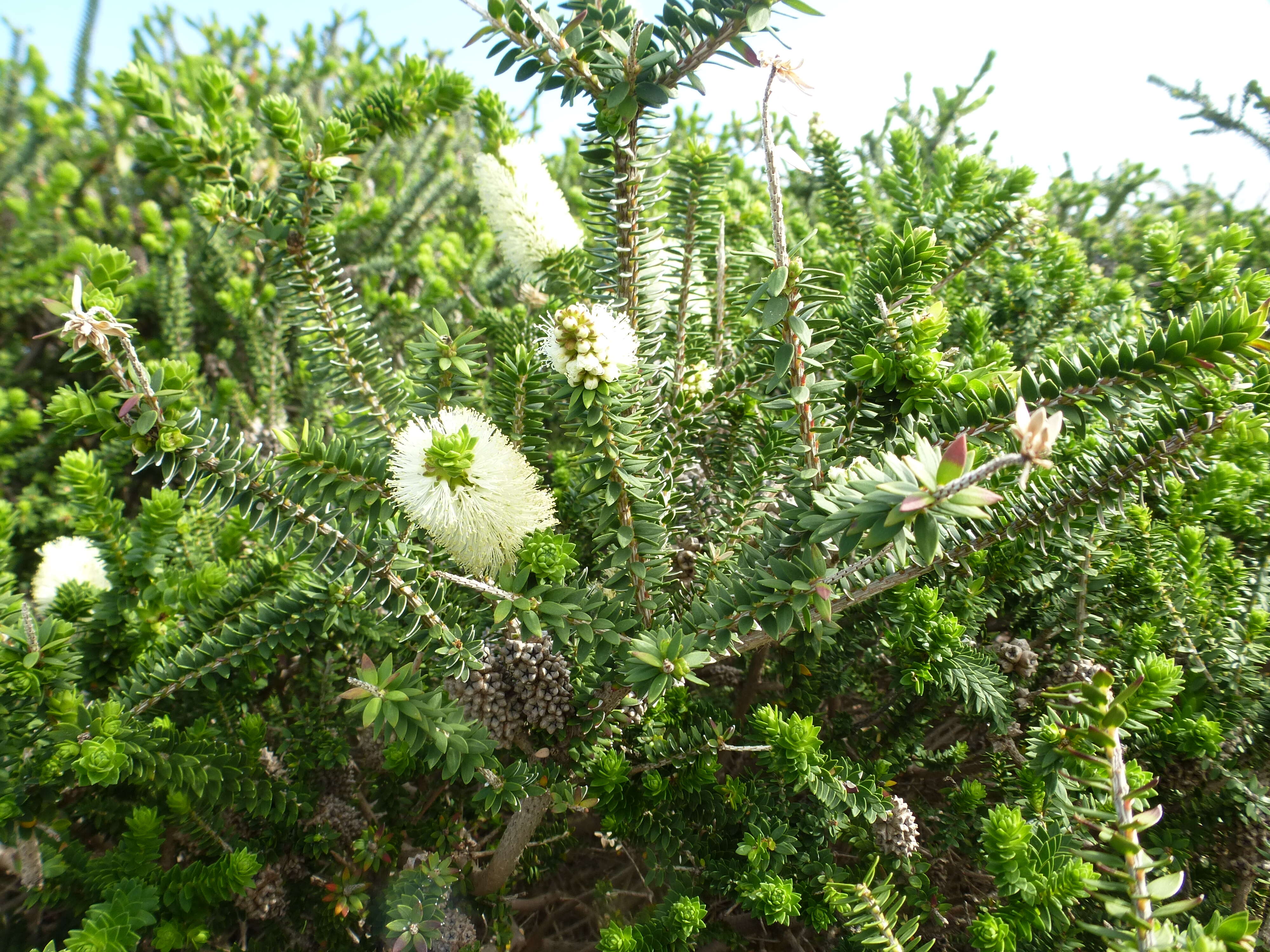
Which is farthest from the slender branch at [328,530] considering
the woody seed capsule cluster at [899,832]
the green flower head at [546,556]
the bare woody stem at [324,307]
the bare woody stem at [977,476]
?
Answer: the woody seed capsule cluster at [899,832]

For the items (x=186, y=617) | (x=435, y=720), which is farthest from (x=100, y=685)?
(x=435, y=720)

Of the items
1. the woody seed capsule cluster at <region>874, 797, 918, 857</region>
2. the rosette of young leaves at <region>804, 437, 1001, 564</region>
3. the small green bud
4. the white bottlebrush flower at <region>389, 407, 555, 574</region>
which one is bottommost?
the woody seed capsule cluster at <region>874, 797, 918, 857</region>

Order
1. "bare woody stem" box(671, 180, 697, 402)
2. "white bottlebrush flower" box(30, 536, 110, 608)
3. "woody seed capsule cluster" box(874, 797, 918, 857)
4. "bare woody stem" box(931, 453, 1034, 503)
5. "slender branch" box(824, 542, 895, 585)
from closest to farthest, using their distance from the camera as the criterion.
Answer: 1. "bare woody stem" box(931, 453, 1034, 503)
2. "slender branch" box(824, 542, 895, 585)
3. "woody seed capsule cluster" box(874, 797, 918, 857)
4. "bare woody stem" box(671, 180, 697, 402)
5. "white bottlebrush flower" box(30, 536, 110, 608)

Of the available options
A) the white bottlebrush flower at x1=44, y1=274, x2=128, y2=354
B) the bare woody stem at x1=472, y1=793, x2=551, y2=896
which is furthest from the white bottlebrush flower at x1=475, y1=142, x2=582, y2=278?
the bare woody stem at x1=472, y1=793, x2=551, y2=896

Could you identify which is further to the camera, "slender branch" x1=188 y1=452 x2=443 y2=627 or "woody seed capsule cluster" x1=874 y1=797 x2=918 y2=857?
"woody seed capsule cluster" x1=874 y1=797 x2=918 y2=857

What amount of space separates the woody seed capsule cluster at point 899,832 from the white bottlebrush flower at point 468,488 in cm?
73

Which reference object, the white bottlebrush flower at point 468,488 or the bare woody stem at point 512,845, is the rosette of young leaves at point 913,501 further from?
the bare woody stem at point 512,845

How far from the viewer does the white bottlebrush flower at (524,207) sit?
145cm

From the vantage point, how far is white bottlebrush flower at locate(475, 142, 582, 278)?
1.45 metres

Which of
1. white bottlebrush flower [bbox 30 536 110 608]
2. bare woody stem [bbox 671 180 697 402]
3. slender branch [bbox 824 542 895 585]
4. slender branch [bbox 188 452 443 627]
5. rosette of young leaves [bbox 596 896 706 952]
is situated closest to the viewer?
slender branch [bbox 824 542 895 585]

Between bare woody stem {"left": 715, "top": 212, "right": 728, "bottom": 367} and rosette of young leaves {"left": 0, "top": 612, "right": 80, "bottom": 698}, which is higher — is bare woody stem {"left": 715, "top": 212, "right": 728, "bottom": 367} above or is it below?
above

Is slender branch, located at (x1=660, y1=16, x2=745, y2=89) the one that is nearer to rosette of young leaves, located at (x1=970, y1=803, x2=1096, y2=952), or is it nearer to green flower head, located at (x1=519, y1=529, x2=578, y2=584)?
green flower head, located at (x1=519, y1=529, x2=578, y2=584)

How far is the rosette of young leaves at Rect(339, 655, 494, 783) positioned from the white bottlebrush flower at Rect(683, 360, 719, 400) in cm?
63

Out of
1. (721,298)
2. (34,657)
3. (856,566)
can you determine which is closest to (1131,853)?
(856,566)
